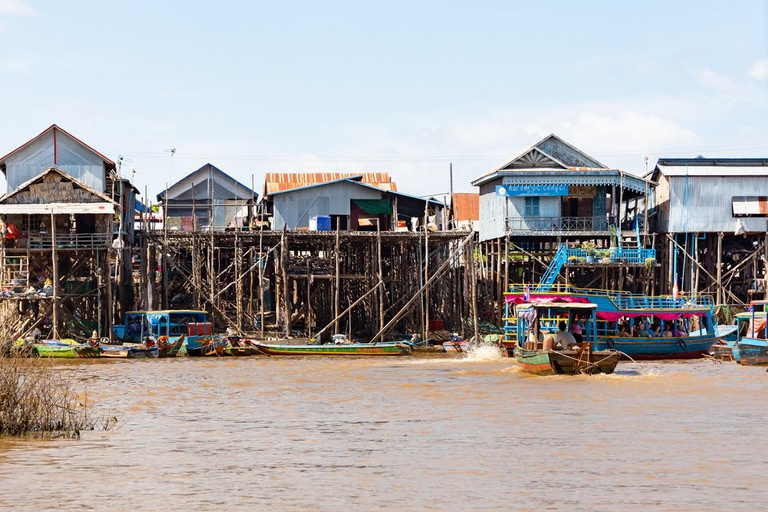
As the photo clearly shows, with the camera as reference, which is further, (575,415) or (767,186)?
(767,186)

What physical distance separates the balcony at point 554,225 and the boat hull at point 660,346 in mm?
8952

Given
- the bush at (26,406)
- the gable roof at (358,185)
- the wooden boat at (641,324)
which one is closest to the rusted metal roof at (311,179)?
the gable roof at (358,185)

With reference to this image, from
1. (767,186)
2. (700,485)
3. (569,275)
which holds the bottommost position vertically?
(700,485)

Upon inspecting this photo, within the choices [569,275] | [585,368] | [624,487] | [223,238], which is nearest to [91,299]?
[223,238]

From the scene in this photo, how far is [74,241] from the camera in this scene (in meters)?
45.7

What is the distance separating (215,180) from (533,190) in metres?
16.3

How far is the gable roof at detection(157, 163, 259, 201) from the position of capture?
5444 cm

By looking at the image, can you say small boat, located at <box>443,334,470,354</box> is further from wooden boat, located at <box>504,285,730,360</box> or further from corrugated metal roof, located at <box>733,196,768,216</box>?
corrugated metal roof, located at <box>733,196,768,216</box>

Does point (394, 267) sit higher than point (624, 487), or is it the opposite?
point (394, 267)

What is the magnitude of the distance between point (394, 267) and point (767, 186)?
56.6ft

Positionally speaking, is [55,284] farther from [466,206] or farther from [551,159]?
[466,206]

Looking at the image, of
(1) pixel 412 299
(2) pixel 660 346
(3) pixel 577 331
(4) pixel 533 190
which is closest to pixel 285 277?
(1) pixel 412 299

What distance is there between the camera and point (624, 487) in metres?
15.3

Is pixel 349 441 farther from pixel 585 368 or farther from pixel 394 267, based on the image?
pixel 394 267
